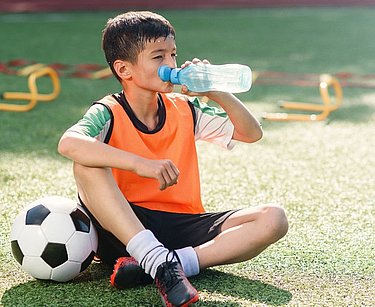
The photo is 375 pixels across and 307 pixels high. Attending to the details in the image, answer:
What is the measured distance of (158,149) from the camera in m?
2.81

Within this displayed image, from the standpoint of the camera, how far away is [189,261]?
8.68 feet

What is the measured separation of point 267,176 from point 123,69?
4.18 feet

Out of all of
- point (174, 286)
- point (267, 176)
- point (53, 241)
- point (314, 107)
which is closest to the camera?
point (174, 286)

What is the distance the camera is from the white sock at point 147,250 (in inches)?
98.5

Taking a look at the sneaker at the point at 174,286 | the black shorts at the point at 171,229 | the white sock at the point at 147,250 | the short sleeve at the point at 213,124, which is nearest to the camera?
the sneaker at the point at 174,286

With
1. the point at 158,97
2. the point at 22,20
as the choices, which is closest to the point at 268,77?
the point at 158,97

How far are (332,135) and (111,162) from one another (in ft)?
8.13

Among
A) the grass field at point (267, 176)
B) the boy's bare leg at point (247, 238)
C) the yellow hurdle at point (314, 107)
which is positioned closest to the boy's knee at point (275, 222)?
the boy's bare leg at point (247, 238)

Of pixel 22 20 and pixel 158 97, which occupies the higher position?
pixel 158 97

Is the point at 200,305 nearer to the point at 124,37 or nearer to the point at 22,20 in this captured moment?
the point at 124,37

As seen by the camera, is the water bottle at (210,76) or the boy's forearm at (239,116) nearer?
the water bottle at (210,76)

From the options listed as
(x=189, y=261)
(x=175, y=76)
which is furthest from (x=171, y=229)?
(x=175, y=76)

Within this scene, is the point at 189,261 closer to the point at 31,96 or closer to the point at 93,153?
the point at 93,153

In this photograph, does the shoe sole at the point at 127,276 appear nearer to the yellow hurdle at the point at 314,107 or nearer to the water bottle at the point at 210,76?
the water bottle at the point at 210,76
